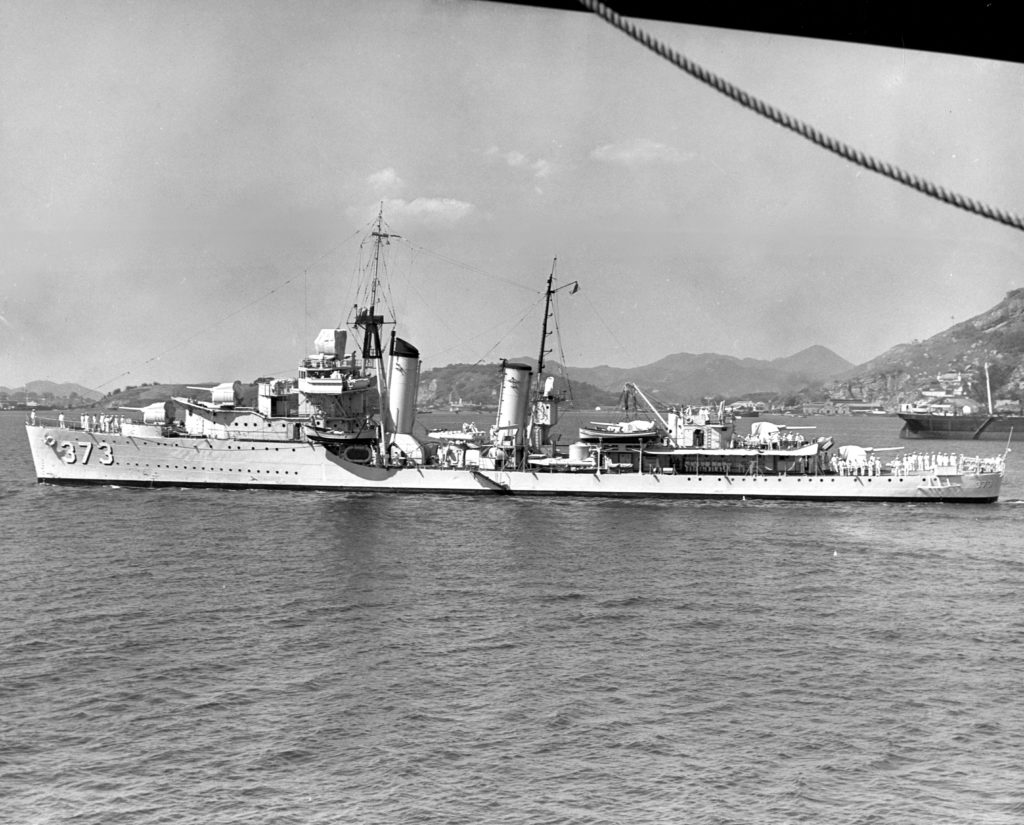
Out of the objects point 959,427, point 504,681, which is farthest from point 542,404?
point 959,427

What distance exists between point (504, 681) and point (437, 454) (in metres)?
32.8

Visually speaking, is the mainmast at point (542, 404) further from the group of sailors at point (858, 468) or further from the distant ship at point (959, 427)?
the distant ship at point (959, 427)

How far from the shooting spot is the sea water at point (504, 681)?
1337 cm

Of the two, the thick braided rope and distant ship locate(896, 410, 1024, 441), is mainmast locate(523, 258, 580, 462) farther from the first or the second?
distant ship locate(896, 410, 1024, 441)

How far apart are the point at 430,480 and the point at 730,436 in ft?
51.0

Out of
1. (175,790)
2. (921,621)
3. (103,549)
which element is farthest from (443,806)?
(103,549)

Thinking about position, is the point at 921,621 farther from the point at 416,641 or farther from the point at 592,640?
the point at 416,641

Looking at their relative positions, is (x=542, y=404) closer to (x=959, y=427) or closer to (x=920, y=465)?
(x=920, y=465)

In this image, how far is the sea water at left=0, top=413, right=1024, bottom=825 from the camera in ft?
43.9

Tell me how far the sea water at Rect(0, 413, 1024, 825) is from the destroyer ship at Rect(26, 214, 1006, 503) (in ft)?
42.1

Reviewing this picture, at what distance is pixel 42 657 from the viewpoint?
18828 mm

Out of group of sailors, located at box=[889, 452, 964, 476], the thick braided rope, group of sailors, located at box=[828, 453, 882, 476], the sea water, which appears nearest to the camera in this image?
the thick braided rope

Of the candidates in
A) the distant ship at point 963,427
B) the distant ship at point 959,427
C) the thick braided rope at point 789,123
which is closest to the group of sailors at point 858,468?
the thick braided rope at point 789,123

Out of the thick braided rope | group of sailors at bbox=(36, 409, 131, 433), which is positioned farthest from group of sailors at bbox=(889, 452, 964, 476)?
the thick braided rope
